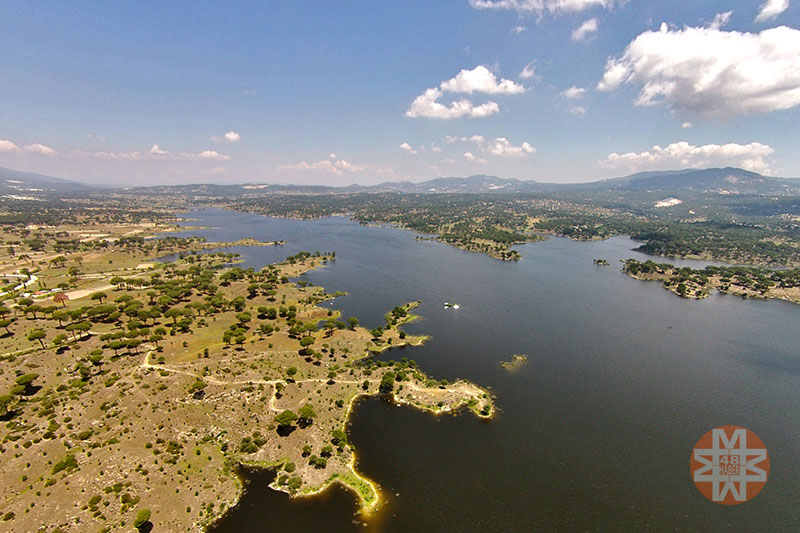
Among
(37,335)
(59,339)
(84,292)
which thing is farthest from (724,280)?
(84,292)

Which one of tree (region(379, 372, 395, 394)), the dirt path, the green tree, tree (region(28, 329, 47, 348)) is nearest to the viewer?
tree (region(379, 372, 395, 394))

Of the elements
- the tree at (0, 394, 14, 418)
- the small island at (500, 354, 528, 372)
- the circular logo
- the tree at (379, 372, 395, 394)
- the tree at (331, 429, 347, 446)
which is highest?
the tree at (0, 394, 14, 418)

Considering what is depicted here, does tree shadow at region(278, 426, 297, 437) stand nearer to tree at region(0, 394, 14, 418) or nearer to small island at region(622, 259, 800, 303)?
tree at region(0, 394, 14, 418)

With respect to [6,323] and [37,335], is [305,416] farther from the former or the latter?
[6,323]

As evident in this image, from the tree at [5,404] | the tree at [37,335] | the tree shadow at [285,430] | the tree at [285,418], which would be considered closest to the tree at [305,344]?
the tree at [285,418]

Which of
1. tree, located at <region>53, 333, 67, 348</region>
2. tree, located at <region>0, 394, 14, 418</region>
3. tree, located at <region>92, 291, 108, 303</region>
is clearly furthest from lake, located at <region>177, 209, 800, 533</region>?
tree, located at <region>92, 291, 108, 303</region>

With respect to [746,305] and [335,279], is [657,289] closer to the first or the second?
[746,305]
